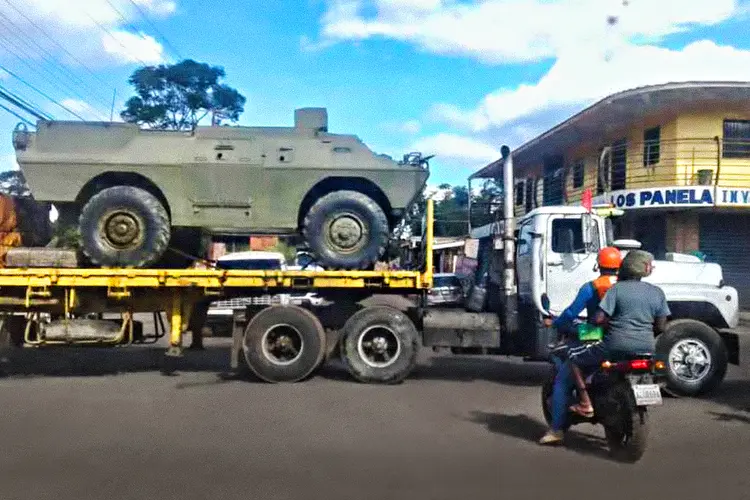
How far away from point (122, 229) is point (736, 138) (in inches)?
708

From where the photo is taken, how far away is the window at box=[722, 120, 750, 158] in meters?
22.4

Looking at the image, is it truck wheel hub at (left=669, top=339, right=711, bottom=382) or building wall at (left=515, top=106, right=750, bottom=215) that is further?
building wall at (left=515, top=106, right=750, bottom=215)

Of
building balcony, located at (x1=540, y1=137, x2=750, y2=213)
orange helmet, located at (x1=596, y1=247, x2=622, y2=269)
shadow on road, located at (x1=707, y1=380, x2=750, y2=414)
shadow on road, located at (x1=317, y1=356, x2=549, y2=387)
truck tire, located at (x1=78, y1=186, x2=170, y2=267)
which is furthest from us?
building balcony, located at (x1=540, y1=137, x2=750, y2=213)

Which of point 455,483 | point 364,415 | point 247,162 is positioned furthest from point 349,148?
point 455,483

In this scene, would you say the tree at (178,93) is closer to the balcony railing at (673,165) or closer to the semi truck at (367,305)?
the balcony railing at (673,165)

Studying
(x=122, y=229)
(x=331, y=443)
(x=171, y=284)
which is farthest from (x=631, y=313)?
(x=122, y=229)

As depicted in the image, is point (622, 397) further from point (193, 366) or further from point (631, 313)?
point (193, 366)

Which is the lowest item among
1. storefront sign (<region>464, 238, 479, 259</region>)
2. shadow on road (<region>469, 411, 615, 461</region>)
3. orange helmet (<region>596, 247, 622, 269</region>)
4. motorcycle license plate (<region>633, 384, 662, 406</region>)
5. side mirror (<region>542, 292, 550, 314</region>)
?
shadow on road (<region>469, 411, 615, 461</region>)

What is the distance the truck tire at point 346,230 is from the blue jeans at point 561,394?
4.11 meters

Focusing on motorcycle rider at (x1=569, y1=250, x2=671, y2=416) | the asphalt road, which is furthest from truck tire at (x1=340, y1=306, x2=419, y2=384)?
motorcycle rider at (x1=569, y1=250, x2=671, y2=416)

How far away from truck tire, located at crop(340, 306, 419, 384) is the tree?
1589 centimetres

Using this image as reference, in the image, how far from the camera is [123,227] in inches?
402

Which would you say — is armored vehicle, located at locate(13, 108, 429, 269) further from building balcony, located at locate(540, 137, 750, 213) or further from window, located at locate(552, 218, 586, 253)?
building balcony, located at locate(540, 137, 750, 213)

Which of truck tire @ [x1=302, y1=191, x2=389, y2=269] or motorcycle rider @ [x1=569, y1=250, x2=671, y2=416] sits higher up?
truck tire @ [x1=302, y1=191, x2=389, y2=269]
